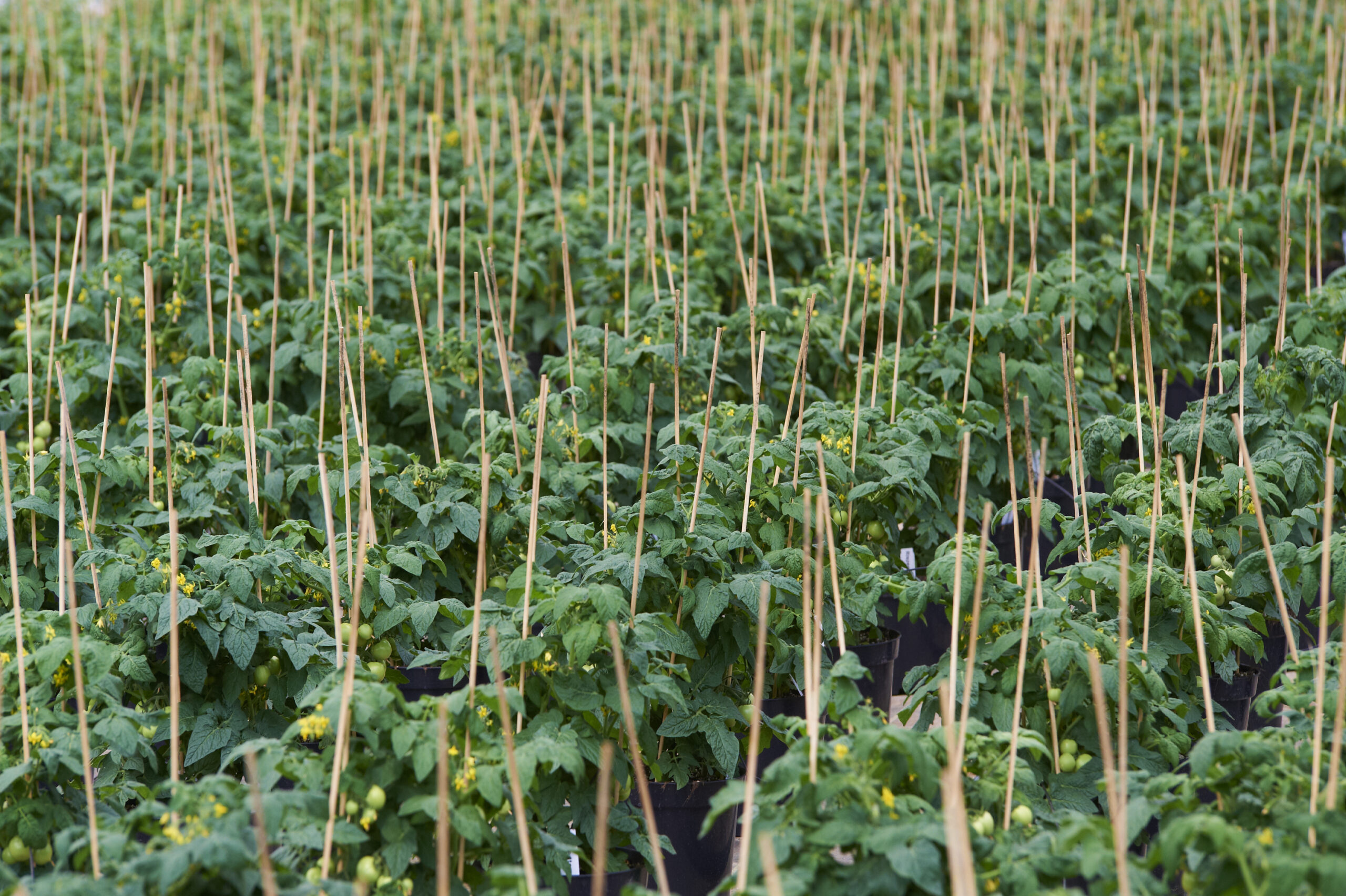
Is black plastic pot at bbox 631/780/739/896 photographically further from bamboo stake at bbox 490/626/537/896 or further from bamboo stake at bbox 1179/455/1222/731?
bamboo stake at bbox 1179/455/1222/731

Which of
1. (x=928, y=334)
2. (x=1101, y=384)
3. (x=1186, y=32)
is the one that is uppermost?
(x=1186, y=32)

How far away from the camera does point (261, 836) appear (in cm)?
151

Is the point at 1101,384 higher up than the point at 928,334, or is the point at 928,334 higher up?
the point at 928,334

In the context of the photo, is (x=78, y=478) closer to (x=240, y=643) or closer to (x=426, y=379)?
(x=240, y=643)

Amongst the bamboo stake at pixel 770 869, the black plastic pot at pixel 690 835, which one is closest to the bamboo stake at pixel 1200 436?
the black plastic pot at pixel 690 835

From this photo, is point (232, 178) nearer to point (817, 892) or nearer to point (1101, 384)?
point (1101, 384)

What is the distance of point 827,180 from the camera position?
5.65m

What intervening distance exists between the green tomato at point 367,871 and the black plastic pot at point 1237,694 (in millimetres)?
1950

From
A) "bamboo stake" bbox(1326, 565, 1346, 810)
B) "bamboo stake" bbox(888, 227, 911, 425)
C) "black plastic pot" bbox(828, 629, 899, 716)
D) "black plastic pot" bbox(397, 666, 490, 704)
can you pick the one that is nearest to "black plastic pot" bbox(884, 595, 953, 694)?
"black plastic pot" bbox(828, 629, 899, 716)

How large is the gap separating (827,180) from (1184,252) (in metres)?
1.69

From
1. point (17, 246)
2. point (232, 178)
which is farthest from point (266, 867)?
point (232, 178)

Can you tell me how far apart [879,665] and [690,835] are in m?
0.77

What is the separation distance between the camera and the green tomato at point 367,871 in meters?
1.87

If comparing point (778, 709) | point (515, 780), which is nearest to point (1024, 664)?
point (778, 709)
